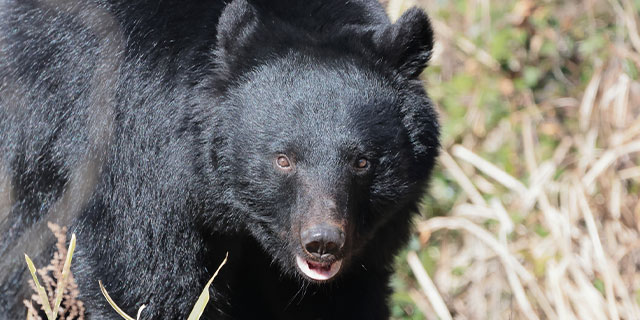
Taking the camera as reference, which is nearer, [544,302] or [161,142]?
[161,142]

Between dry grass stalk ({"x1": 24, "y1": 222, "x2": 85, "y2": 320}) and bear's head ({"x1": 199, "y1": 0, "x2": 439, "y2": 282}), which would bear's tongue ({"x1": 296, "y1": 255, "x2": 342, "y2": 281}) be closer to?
bear's head ({"x1": 199, "y1": 0, "x2": 439, "y2": 282})

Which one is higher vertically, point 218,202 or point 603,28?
point 218,202

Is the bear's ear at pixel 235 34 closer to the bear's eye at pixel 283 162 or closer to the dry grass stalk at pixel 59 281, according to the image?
the bear's eye at pixel 283 162

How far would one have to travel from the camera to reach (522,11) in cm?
684

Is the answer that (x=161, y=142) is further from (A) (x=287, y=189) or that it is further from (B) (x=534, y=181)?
(B) (x=534, y=181)

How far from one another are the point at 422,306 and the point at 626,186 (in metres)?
1.55

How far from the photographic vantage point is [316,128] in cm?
366

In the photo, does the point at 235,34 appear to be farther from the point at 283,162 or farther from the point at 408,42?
the point at 408,42

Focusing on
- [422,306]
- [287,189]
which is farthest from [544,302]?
[287,189]

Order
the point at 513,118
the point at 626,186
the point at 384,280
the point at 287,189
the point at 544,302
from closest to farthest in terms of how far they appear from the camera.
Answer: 1. the point at 287,189
2. the point at 384,280
3. the point at 544,302
4. the point at 626,186
5. the point at 513,118

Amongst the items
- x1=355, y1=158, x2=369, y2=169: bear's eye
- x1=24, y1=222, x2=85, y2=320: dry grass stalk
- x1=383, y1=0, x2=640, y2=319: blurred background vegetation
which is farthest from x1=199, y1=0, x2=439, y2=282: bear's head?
x1=383, y1=0, x2=640, y2=319: blurred background vegetation

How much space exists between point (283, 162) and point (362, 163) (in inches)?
12.1

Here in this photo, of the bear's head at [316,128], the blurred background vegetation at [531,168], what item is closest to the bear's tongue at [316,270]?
the bear's head at [316,128]

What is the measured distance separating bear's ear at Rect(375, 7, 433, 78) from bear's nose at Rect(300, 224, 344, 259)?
834mm
